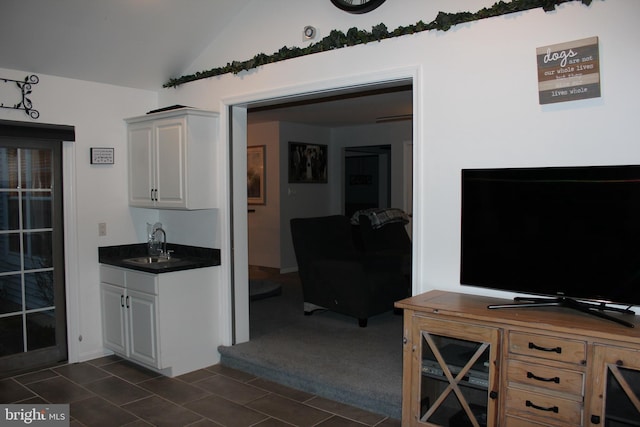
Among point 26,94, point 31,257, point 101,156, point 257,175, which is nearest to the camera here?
point 26,94

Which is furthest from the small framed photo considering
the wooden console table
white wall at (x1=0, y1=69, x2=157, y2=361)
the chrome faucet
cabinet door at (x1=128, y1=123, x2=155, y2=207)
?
the wooden console table

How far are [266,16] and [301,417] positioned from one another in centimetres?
280

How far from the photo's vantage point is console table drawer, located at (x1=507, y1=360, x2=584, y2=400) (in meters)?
2.17

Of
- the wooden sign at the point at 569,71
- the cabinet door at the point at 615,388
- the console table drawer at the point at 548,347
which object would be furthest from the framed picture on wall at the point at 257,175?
the cabinet door at the point at 615,388

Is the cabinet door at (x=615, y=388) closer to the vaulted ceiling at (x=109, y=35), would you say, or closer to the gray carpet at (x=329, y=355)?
the gray carpet at (x=329, y=355)

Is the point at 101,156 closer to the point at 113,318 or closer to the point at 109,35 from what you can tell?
the point at 109,35

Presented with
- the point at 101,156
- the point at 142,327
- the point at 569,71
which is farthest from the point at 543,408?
the point at 101,156

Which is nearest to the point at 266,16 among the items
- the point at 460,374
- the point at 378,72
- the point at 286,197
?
the point at 378,72

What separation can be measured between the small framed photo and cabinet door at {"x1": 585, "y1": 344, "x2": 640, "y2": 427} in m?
3.80

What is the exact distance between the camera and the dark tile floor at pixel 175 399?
3.13m

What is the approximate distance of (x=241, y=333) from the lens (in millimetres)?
4219

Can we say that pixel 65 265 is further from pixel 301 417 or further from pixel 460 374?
pixel 460 374

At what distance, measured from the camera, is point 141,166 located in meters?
4.30

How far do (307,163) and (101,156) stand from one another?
436cm
